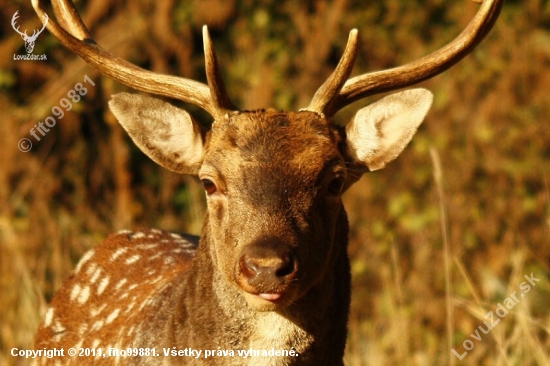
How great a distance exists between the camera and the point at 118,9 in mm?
12562

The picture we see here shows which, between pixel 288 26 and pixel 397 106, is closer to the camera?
pixel 397 106

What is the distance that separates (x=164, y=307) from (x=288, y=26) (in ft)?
24.9

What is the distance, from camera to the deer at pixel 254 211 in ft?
17.6

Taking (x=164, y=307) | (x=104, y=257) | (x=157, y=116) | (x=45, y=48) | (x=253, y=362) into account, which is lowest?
(x=253, y=362)

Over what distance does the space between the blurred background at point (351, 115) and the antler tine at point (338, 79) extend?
6.11m

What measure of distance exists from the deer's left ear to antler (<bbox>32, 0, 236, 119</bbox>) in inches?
25.9

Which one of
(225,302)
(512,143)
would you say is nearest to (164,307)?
(225,302)

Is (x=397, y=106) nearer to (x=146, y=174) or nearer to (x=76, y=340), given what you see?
(x=76, y=340)

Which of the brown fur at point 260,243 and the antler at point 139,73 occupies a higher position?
the antler at point 139,73

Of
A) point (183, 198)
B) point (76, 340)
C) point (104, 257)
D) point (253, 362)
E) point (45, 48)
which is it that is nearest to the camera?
point (253, 362)

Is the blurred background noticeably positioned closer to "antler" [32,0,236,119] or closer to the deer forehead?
"antler" [32,0,236,119]

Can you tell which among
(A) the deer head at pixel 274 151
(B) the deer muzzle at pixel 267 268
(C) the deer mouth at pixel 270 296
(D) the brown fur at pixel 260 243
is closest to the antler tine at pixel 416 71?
(A) the deer head at pixel 274 151

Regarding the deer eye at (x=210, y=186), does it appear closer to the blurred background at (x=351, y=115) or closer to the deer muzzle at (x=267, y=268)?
the deer muzzle at (x=267, y=268)

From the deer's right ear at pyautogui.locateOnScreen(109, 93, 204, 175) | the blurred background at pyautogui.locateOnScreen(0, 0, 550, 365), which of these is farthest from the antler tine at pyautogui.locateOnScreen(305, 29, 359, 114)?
the blurred background at pyautogui.locateOnScreen(0, 0, 550, 365)
